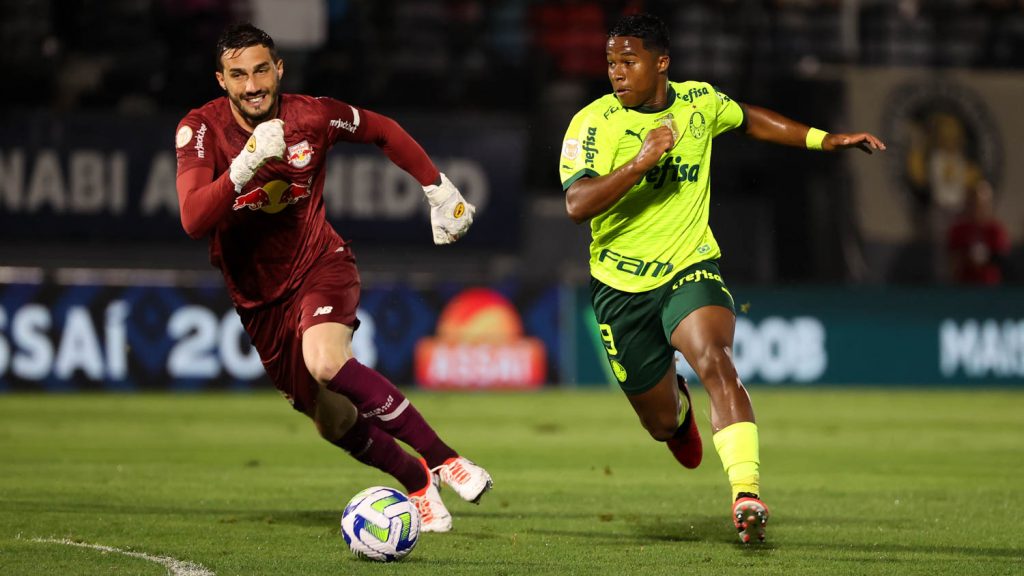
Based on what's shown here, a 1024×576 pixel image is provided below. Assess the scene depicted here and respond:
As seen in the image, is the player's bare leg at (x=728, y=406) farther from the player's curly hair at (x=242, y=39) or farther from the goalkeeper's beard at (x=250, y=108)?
the player's curly hair at (x=242, y=39)

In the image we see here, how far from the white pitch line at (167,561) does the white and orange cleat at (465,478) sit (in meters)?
1.28

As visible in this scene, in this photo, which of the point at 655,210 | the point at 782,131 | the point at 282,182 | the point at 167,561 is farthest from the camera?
the point at 782,131

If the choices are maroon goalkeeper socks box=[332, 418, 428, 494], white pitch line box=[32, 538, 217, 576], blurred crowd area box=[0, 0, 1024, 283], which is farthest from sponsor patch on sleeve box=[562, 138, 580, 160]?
blurred crowd area box=[0, 0, 1024, 283]

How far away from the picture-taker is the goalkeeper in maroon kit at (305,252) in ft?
22.2

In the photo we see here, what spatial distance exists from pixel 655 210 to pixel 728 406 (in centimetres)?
107

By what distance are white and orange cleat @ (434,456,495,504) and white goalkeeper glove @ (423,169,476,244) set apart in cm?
102

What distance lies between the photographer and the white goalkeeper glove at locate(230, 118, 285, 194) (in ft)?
20.6

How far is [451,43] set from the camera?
18953 mm

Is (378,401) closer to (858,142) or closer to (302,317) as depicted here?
(302,317)

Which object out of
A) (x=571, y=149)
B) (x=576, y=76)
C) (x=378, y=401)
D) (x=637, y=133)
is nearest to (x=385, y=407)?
(x=378, y=401)

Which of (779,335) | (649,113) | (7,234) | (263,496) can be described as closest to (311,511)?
(263,496)

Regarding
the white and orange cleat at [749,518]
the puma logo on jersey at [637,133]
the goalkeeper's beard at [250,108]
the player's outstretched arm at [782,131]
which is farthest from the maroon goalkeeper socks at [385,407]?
the player's outstretched arm at [782,131]

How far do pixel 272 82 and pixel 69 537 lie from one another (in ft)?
7.08

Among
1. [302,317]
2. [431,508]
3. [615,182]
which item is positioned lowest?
[431,508]
